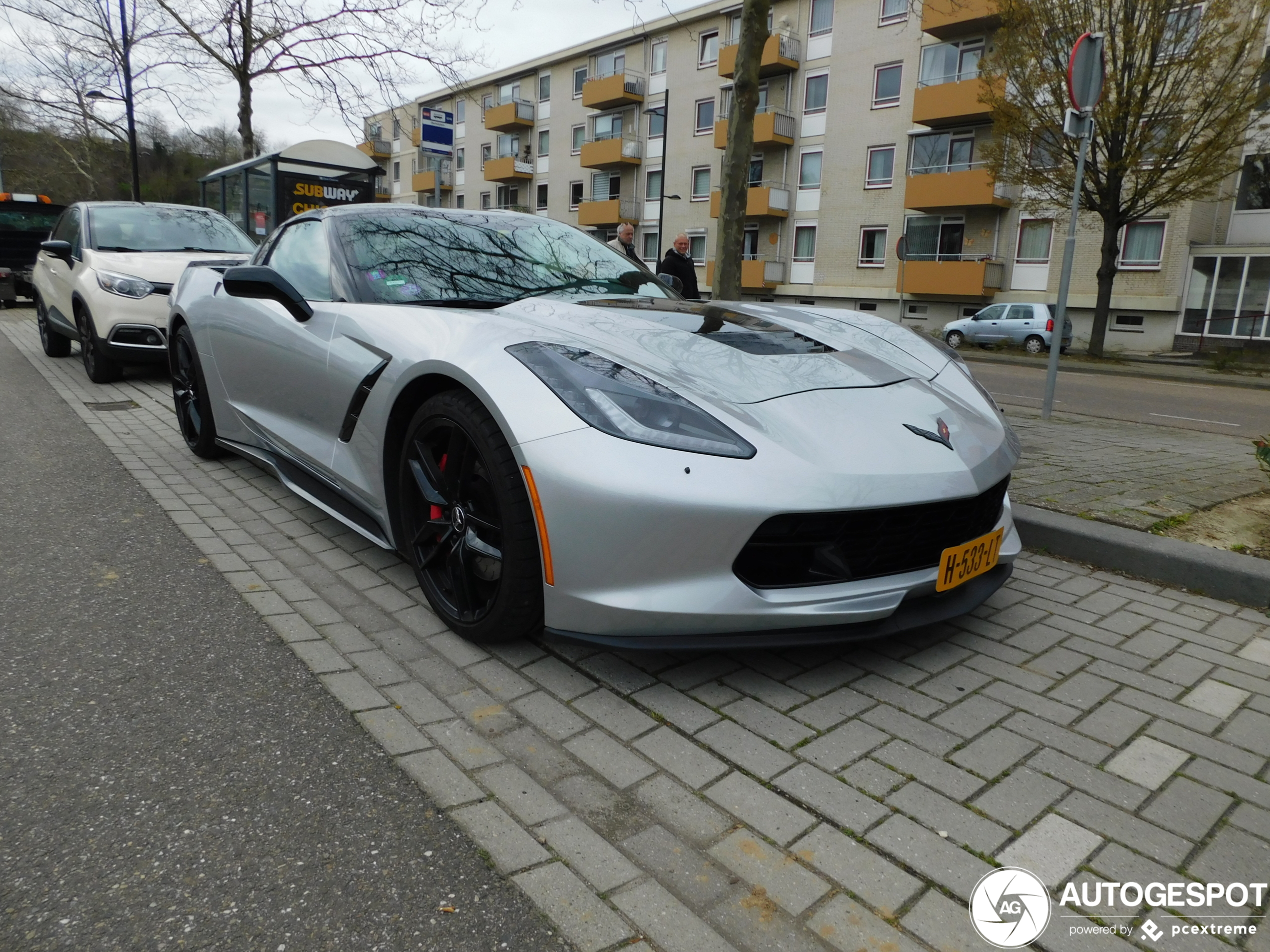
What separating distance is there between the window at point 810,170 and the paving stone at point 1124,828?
103 ft

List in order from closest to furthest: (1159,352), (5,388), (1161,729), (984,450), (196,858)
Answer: (196,858) < (1161,729) < (984,450) < (5,388) < (1159,352)

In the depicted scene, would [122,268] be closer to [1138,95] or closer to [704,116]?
[1138,95]

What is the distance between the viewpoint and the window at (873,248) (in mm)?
29344

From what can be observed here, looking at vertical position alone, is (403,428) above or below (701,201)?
below

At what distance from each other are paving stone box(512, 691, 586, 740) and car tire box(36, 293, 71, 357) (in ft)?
31.3

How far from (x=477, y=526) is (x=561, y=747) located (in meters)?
0.77

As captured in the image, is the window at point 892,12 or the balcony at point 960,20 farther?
the window at point 892,12

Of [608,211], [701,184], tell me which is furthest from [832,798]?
[608,211]

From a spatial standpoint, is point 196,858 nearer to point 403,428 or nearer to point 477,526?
point 477,526

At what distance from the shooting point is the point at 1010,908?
169 cm

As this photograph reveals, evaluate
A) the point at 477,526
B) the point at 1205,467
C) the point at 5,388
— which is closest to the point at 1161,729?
the point at 477,526

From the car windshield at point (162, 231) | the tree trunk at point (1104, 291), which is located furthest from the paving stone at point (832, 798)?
the tree trunk at point (1104, 291)

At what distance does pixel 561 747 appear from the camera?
2.23m

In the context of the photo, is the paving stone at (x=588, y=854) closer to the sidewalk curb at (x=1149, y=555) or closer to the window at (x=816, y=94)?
the sidewalk curb at (x=1149, y=555)
